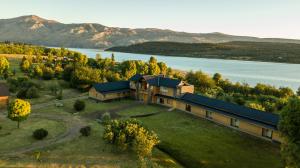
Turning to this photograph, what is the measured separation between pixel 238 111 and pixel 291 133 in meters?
20.4

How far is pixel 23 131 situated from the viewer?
129 feet

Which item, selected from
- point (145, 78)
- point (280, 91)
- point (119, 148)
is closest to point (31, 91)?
point (145, 78)

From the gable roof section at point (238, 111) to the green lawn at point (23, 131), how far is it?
92.3 ft

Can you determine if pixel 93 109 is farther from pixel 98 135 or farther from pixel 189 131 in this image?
pixel 189 131

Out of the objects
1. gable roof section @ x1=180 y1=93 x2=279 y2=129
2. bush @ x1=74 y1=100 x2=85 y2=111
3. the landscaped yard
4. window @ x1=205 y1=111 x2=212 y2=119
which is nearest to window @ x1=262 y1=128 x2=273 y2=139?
gable roof section @ x1=180 y1=93 x2=279 y2=129

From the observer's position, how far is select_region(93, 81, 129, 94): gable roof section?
62.5m

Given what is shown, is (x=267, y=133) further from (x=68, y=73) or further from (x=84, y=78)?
(x=68, y=73)

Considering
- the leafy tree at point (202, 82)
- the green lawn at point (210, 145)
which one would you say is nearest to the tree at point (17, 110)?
the green lawn at point (210, 145)

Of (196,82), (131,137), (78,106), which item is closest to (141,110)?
(78,106)

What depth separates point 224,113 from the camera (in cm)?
4675

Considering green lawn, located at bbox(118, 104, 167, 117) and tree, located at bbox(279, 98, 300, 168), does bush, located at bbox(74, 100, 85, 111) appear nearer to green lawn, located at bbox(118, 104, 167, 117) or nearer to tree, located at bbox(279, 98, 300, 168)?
green lawn, located at bbox(118, 104, 167, 117)

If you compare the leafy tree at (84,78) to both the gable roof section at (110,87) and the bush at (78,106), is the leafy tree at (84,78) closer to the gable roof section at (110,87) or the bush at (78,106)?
the gable roof section at (110,87)

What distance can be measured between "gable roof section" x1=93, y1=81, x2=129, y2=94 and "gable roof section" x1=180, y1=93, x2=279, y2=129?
17758mm

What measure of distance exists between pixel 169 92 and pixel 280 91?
155 feet
